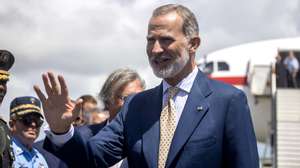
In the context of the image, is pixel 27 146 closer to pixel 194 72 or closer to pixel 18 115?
pixel 18 115

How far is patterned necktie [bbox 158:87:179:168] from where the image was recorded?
4.67 metres

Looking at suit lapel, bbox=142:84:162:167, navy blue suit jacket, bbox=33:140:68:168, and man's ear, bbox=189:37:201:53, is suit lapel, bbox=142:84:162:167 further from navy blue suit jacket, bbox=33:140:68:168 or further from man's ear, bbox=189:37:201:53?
navy blue suit jacket, bbox=33:140:68:168

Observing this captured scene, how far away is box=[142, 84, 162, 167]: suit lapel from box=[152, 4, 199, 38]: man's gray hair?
0.42m

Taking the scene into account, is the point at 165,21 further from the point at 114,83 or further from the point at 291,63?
the point at 291,63

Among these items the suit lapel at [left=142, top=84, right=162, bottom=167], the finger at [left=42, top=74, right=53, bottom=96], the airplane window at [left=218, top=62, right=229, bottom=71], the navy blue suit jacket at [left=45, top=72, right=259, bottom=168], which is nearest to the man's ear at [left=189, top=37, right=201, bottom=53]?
the navy blue suit jacket at [left=45, top=72, right=259, bottom=168]

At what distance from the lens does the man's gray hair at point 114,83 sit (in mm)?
6816

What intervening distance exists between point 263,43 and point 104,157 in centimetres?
3362

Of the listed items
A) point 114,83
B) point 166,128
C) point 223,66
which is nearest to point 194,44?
point 166,128

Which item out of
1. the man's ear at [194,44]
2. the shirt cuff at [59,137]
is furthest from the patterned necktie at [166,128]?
the shirt cuff at [59,137]

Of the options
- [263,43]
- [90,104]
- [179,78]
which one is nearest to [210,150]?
[179,78]

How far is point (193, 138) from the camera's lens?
183 inches

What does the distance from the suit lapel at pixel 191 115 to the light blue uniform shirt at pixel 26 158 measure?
2.19m

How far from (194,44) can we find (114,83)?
2.11 meters

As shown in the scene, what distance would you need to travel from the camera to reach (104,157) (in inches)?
185
